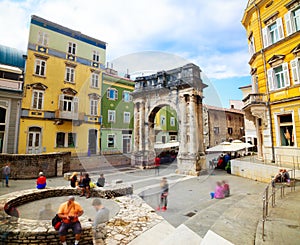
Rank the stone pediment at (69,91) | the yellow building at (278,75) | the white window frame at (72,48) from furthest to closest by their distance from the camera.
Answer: the white window frame at (72,48)
the stone pediment at (69,91)
the yellow building at (278,75)

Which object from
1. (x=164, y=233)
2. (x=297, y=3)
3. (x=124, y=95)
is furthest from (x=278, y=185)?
(x=124, y=95)

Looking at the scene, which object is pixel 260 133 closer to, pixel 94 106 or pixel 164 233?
pixel 164 233

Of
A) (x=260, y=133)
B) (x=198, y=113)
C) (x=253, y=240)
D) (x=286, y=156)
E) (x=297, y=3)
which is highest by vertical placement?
(x=297, y=3)

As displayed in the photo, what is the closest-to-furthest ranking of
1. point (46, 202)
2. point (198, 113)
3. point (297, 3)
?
point (46, 202) < point (297, 3) < point (198, 113)

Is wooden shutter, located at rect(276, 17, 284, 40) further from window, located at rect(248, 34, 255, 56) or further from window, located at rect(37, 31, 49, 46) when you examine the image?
window, located at rect(37, 31, 49, 46)

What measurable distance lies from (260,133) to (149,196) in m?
10.7

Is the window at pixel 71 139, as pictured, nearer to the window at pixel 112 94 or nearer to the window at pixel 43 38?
the window at pixel 112 94

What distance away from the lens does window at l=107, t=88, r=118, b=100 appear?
20.1 m

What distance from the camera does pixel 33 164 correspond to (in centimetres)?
1190

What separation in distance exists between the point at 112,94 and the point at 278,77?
16.5 m

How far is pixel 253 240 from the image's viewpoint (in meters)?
3.52

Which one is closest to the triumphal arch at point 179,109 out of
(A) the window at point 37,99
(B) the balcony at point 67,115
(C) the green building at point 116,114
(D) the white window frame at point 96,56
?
(C) the green building at point 116,114

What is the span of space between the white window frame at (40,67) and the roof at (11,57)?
1.90 meters

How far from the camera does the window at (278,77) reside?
34.3 ft
